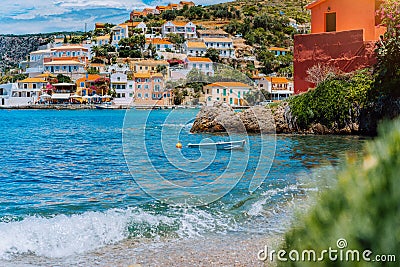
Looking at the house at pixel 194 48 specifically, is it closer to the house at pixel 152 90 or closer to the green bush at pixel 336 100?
the house at pixel 152 90

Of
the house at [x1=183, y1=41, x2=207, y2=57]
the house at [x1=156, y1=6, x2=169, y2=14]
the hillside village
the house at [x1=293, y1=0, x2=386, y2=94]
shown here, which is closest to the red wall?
the house at [x1=293, y1=0, x2=386, y2=94]

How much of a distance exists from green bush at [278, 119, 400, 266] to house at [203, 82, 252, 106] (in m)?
19.6

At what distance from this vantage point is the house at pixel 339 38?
25.8 m

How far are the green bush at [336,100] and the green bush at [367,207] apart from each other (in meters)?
24.1

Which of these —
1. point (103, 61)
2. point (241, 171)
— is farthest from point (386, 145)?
point (103, 61)

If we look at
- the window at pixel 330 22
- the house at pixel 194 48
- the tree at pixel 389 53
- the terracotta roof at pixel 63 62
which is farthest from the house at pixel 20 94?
the tree at pixel 389 53

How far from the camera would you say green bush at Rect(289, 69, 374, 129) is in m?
24.7

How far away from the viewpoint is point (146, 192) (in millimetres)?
12648

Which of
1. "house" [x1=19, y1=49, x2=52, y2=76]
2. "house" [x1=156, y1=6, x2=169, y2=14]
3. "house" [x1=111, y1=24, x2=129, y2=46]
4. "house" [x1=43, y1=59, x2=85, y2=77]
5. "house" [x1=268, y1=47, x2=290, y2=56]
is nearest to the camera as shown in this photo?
"house" [x1=43, y1=59, x2=85, y2=77]

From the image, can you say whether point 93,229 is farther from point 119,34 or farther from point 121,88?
point 119,34

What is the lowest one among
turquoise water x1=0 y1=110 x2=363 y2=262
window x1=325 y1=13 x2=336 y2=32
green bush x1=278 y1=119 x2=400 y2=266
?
turquoise water x1=0 y1=110 x2=363 y2=262

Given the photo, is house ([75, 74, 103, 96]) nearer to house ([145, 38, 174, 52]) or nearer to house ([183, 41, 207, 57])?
house ([145, 38, 174, 52])

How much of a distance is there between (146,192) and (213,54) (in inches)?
4074

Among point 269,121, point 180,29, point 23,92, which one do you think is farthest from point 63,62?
point 269,121
